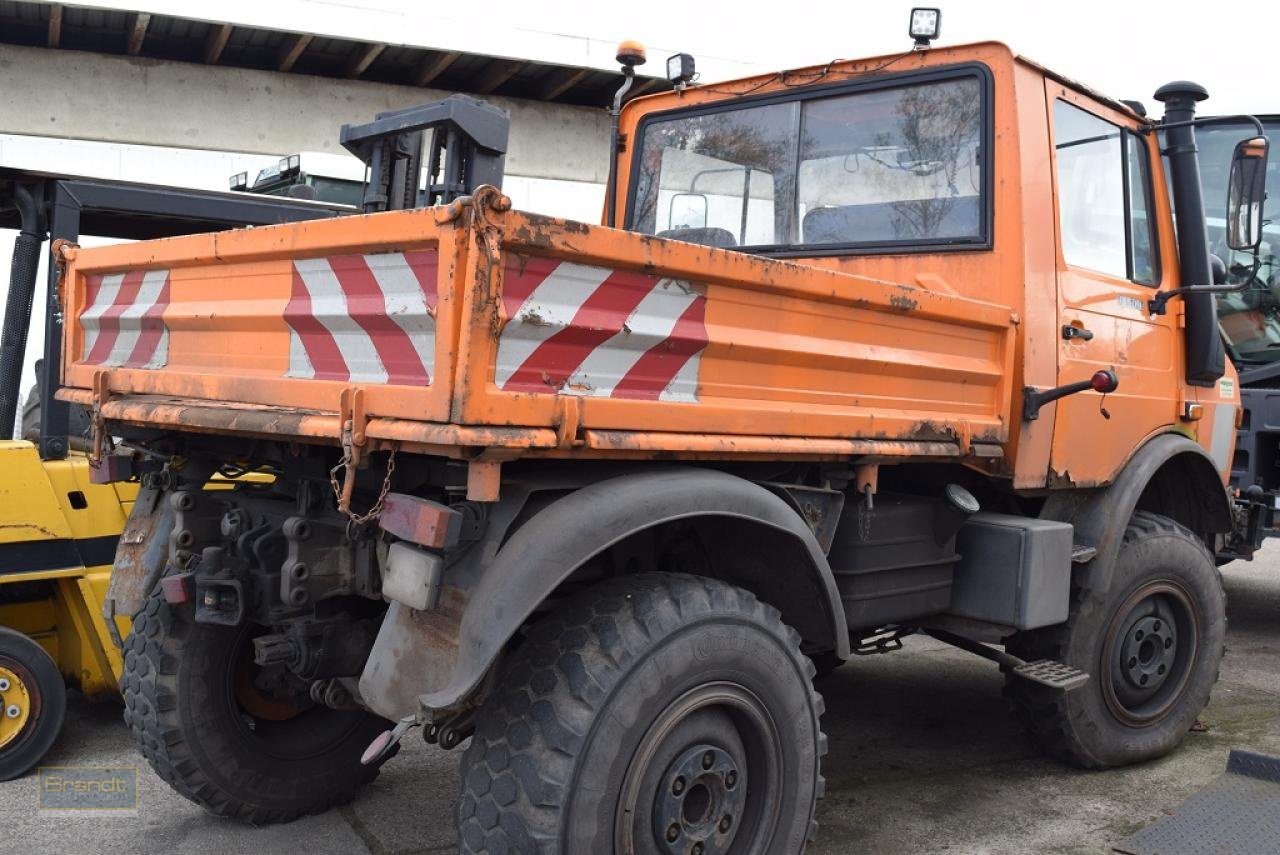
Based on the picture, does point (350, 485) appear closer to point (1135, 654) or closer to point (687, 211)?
point (687, 211)

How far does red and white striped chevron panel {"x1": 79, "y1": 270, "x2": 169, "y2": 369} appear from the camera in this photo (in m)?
3.52

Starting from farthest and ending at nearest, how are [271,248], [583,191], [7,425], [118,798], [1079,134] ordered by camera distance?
[583,191]
[7,425]
[1079,134]
[118,798]
[271,248]

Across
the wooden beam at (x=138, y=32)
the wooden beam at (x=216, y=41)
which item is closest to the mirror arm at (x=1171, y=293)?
the wooden beam at (x=138, y=32)

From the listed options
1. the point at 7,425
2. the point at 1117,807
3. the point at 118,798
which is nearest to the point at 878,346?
the point at 1117,807

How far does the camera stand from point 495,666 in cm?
279

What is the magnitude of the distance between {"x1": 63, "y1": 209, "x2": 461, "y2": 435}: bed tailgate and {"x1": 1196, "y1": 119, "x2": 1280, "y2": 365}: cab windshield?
6393 millimetres

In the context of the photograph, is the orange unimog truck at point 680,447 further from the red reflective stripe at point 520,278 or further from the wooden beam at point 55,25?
the wooden beam at point 55,25

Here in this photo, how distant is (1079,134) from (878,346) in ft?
4.90

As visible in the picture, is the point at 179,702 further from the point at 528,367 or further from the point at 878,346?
the point at 878,346

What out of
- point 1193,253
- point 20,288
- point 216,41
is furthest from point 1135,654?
point 216,41

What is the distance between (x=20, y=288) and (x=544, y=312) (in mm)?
3082

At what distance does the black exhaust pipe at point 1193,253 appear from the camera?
184 inches

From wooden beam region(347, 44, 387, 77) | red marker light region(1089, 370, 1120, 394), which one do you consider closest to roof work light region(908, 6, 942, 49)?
red marker light region(1089, 370, 1120, 394)

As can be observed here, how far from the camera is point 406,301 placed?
2605 millimetres
